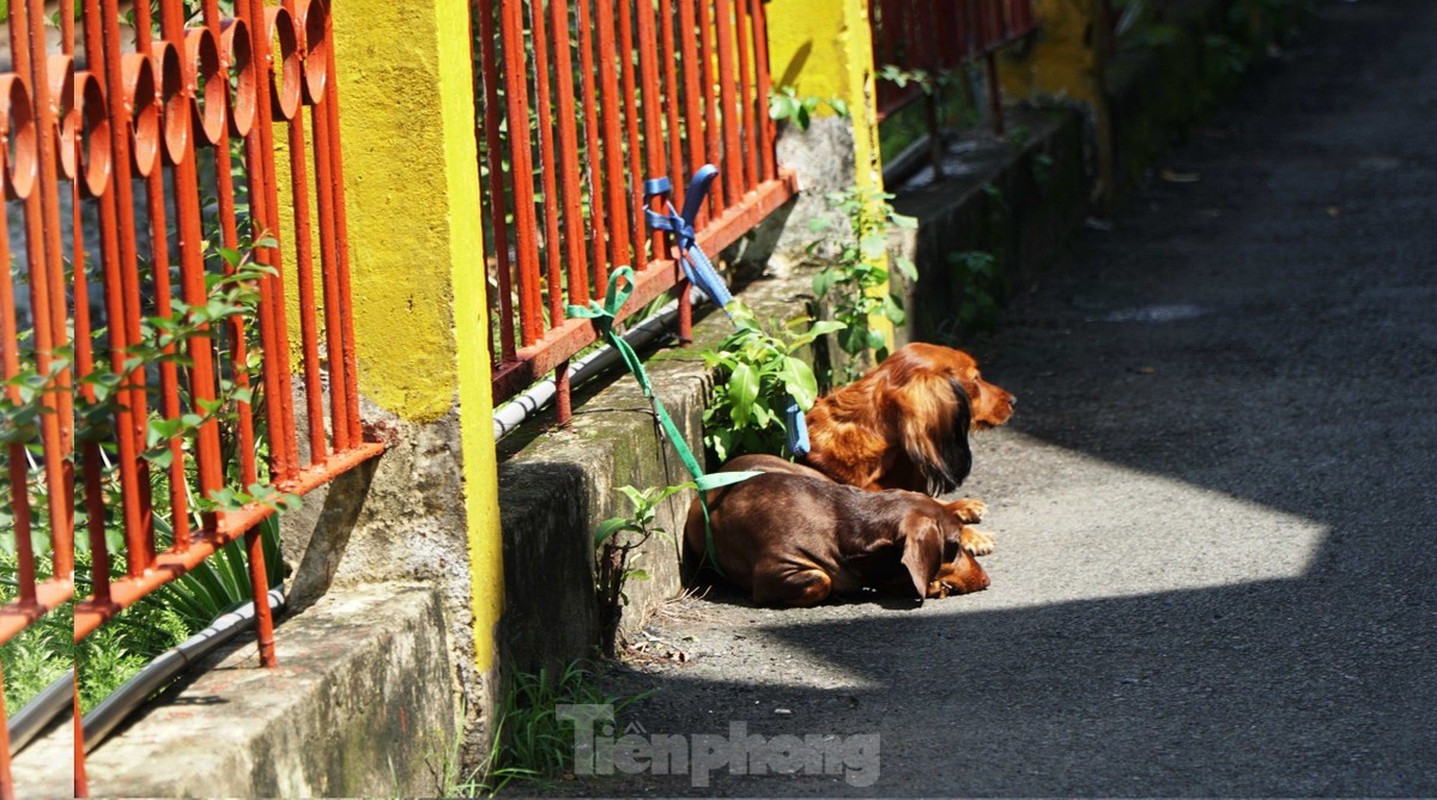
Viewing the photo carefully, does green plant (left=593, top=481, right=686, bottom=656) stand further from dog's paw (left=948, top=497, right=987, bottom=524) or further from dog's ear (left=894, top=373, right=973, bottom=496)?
dog's paw (left=948, top=497, right=987, bottom=524)

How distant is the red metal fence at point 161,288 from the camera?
2.40m

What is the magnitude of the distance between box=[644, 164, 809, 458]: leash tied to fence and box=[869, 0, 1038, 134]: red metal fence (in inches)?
88.1

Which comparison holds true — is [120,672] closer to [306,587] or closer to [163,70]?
[306,587]

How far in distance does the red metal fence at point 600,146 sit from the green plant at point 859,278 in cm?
25

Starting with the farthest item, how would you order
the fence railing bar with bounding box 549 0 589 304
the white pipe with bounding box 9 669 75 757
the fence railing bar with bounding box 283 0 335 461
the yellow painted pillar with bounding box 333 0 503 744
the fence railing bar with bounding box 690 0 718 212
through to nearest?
the fence railing bar with bounding box 690 0 718 212
the fence railing bar with bounding box 549 0 589 304
the yellow painted pillar with bounding box 333 0 503 744
the fence railing bar with bounding box 283 0 335 461
the white pipe with bounding box 9 669 75 757

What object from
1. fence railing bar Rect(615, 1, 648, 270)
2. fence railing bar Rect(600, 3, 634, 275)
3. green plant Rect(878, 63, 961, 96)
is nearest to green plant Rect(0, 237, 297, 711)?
fence railing bar Rect(600, 3, 634, 275)

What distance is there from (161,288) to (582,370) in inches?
87.6

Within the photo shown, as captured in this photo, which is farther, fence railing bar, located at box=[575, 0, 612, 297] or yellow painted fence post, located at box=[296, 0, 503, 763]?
fence railing bar, located at box=[575, 0, 612, 297]

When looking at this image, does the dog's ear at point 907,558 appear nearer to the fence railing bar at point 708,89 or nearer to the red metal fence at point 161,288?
the fence railing bar at point 708,89

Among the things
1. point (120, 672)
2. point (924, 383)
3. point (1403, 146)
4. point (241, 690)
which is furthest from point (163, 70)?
point (1403, 146)

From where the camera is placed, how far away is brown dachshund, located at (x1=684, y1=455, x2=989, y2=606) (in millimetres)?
4652

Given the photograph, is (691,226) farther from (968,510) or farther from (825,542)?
(968,510)

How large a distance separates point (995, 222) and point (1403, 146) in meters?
4.43

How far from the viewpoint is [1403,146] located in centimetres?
1109
